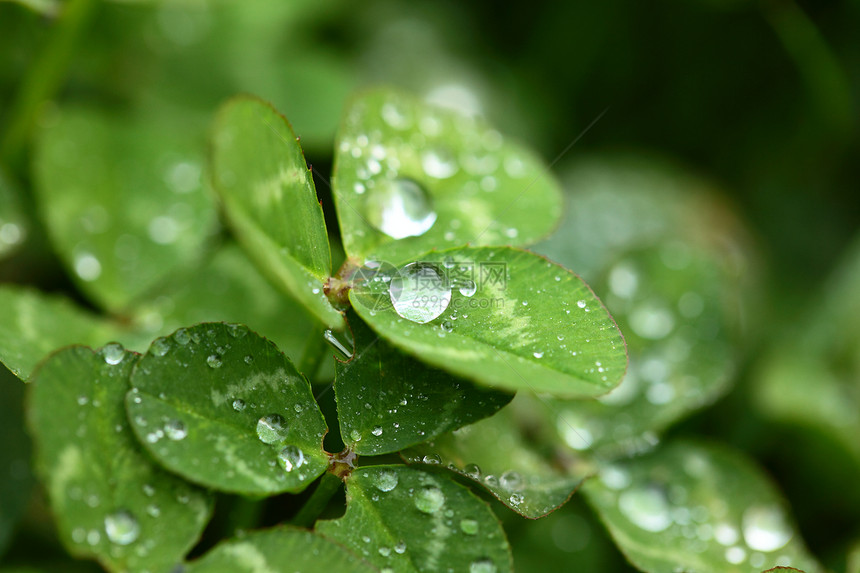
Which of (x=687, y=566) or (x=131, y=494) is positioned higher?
(x=687, y=566)

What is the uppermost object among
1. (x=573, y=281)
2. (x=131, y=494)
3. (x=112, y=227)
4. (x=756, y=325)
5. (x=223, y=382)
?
(x=573, y=281)

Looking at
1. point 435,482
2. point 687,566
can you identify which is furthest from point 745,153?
point 435,482

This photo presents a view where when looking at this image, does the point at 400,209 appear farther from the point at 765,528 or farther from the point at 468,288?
the point at 765,528

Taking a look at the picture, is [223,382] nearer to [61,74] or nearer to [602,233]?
[61,74]

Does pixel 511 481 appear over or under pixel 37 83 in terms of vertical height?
over

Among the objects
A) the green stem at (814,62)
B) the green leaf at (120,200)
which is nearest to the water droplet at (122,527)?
the green leaf at (120,200)

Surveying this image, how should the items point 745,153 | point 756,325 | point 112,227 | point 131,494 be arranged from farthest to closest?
point 745,153 → point 756,325 → point 112,227 → point 131,494

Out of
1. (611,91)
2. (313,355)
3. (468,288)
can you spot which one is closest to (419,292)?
(468,288)
